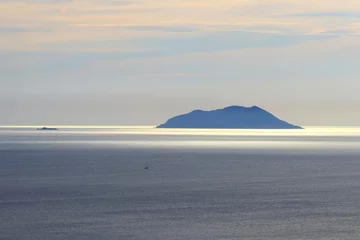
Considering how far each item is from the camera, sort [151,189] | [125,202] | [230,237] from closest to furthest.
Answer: [230,237]
[125,202]
[151,189]

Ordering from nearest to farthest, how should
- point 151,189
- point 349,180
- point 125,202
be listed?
point 125,202, point 151,189, point 349,180

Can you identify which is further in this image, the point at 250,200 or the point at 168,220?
the point at 250,200

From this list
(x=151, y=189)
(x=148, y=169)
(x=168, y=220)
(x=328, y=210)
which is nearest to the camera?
(x=168, y=220)

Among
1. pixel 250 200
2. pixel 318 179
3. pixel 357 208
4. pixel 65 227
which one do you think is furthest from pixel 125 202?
pixel 318 179

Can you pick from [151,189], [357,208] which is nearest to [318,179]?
[151,189]

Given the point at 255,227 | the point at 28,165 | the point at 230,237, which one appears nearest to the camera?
the point at 230,237

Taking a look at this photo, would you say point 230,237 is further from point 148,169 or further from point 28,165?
point 28,165

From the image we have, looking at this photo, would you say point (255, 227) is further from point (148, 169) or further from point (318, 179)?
point (148, 169)

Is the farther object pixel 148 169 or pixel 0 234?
pixel 148 169
